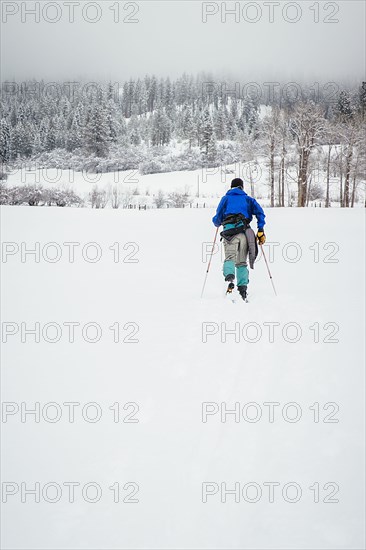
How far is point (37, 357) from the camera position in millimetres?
4180

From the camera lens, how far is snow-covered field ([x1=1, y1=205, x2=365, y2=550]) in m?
2.21

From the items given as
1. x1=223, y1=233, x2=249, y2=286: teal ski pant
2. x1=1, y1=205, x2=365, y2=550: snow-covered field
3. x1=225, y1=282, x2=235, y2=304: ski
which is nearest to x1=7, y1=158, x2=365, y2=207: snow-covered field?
x1=223, y1=233, x2=249, y2=286: teal ski pant

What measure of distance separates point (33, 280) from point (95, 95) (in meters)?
95.5

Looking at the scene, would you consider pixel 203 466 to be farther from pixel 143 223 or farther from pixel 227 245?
pixel 143 223

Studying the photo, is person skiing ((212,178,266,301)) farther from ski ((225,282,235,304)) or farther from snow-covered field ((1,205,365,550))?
snow-covered field ((1,205,365,550))

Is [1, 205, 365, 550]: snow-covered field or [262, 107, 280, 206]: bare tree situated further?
[262, 107, 280, 206]: bare tree

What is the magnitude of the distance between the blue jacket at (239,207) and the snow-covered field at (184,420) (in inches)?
58.0

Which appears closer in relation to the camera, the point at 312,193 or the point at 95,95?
the point at 312,193

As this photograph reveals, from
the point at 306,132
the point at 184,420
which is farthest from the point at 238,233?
the point at 306,132

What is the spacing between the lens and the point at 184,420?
3.01 m

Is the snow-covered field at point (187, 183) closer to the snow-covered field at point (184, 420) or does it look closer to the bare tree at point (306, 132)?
the bare tree at point (306, 132)

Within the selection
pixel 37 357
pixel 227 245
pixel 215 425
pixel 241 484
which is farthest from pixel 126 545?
pixel 227 245

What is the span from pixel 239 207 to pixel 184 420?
15.7 ft

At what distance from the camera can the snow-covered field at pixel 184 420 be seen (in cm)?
221
